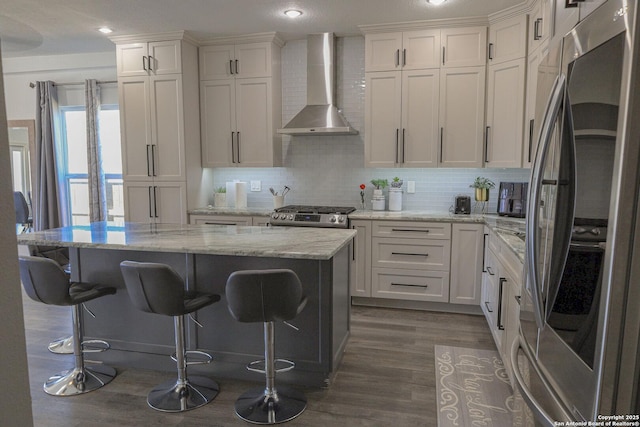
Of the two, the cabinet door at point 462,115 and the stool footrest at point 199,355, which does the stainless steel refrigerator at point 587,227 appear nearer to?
the stool footrest at point 199,355

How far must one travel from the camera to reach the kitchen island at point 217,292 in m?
2.63

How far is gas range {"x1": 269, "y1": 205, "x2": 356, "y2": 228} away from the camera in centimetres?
416

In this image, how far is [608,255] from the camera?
98 cm

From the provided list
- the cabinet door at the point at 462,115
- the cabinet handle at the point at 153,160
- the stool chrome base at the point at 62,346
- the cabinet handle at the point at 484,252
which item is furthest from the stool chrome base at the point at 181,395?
the cabinet door at the point at 462,115

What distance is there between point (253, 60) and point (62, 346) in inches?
128

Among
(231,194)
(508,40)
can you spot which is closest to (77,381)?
(231,194)

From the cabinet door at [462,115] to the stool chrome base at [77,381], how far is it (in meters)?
3.46

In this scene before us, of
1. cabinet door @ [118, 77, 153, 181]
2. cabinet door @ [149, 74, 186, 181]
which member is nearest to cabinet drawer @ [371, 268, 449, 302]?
cabinet door @ [149, 74, 186, 181]

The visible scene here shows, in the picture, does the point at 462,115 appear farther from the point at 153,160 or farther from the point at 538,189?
the point at 153,160

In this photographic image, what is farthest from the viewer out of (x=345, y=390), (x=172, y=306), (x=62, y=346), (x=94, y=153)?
(x=94, y=153)

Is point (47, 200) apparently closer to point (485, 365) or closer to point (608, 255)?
point (485, 365)

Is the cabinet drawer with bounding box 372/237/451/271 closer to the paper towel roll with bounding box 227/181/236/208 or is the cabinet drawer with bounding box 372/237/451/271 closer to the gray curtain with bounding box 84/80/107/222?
the paper towel roll with bounding box 227/181/236/208

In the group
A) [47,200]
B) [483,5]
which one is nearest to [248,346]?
[483,5]

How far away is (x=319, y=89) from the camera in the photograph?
15.2 ft
